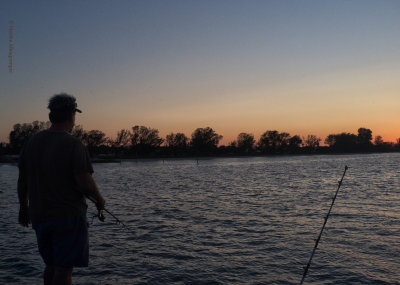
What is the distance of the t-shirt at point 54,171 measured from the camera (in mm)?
3803

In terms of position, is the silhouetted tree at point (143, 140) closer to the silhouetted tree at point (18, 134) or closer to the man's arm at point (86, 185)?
the silhouetted tree at point (18, 134)

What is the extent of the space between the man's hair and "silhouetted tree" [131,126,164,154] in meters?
184

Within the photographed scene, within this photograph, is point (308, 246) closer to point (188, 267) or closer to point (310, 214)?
point (188, 267)

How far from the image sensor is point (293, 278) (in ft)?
25.2

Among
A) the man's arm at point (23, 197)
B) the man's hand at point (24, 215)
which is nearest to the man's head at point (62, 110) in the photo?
the man's arm at point (23, 197)

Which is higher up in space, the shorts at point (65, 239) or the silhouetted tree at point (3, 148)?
the silhouetted tree at point (3, 148)

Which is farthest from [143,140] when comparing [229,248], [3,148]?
[229,248]

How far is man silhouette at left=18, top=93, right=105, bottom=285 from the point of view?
3816 mm

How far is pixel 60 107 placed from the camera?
408 centimetres

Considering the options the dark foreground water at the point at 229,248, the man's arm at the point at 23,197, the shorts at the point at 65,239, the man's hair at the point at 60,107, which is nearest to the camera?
the shorts at the point at 65,239

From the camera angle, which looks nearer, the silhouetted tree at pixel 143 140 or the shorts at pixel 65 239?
the shorts at pixel 65 239

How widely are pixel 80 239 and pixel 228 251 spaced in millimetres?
6677

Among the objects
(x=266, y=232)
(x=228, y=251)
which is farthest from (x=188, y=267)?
(x=266, y=232)

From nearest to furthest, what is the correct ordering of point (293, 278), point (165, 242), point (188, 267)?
point (293, 278)
point (188, 267)
point (165, 242)
